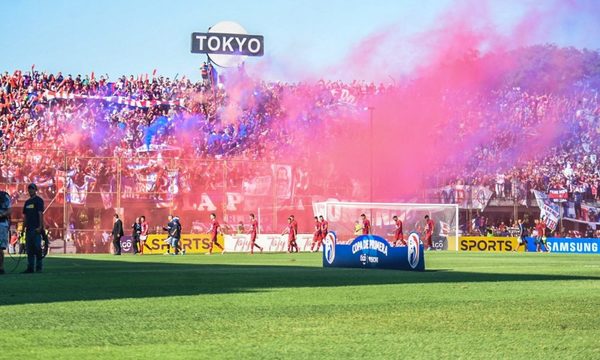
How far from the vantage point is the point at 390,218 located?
190 feet

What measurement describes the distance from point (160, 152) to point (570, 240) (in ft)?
83.9

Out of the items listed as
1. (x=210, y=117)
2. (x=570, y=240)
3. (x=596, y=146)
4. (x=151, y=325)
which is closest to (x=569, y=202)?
(x=570, y=240)

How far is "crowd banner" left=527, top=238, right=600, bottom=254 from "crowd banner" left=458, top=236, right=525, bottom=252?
153 cm

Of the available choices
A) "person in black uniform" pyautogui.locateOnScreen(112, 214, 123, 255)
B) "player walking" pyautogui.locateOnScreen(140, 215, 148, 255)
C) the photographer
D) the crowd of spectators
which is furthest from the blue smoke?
the photographer

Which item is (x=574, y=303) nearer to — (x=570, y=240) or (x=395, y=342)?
(x=395, y=342)

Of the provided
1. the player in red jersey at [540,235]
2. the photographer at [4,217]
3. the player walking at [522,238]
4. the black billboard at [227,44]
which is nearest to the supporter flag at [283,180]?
the player walking at [522,238]

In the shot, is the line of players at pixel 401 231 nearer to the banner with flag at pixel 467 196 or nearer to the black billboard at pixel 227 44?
the banner with flag at pixel 467 196

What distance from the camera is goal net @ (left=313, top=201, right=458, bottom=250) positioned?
57.2 metres

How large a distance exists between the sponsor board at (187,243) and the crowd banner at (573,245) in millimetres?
18790

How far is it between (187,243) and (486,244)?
1710cm

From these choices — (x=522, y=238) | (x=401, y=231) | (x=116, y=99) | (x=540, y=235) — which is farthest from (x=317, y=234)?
(x=116, y=99)

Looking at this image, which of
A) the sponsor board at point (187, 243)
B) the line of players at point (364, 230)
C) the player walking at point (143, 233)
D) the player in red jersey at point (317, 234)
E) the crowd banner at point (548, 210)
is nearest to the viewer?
the player walking at point (143, 233)

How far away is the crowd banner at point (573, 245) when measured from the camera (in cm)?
5522

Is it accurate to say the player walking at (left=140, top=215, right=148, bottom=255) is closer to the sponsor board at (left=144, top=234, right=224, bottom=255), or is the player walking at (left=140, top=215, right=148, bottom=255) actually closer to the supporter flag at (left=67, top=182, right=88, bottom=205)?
the sponsor board at (left=144, top=234, right=224, bottom=255)
